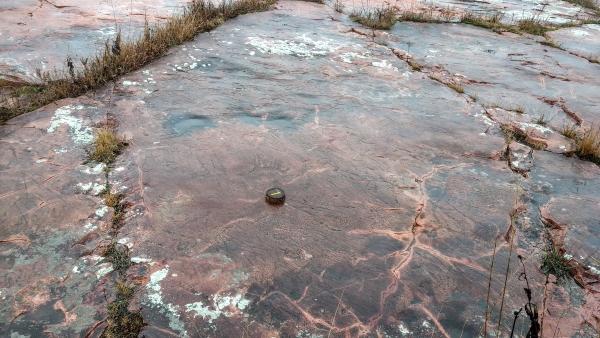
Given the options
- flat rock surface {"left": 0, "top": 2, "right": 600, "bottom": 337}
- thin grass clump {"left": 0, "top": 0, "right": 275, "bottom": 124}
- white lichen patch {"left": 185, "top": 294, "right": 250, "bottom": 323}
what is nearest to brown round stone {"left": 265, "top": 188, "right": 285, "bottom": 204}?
flat rock surface {"left": 0, "top": 2, "right": 600, "bottom": 337}

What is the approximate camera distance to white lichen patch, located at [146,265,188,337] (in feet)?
6.35

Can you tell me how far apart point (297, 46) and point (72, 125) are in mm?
2820

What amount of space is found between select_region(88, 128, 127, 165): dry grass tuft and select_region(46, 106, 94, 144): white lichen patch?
0.40 feet

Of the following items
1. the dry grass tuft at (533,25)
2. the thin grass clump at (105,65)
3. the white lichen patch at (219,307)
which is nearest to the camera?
the white lichen patch at (219,307)

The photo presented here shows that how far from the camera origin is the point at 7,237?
2336 millimetres

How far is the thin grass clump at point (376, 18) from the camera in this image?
20.5ft

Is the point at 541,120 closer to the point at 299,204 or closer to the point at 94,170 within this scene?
the point at 299,204

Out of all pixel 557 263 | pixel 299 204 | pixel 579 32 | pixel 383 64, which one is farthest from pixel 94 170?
pixel 579 32

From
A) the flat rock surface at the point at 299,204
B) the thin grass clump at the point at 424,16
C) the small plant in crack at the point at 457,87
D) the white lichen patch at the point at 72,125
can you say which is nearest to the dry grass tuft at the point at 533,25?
the thin grass clump at the point at 424,16

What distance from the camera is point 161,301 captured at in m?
2.04

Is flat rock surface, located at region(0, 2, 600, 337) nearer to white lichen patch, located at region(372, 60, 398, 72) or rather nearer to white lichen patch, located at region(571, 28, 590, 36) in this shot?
white lichen patch, located at region(372, 60, 398, 72)

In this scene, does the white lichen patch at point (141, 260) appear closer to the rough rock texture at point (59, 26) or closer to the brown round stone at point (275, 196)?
the brown round stone at point (275, 196)

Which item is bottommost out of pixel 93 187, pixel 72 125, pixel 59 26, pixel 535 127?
pixel 93 187

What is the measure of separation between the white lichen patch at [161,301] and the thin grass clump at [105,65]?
2.14 metres
